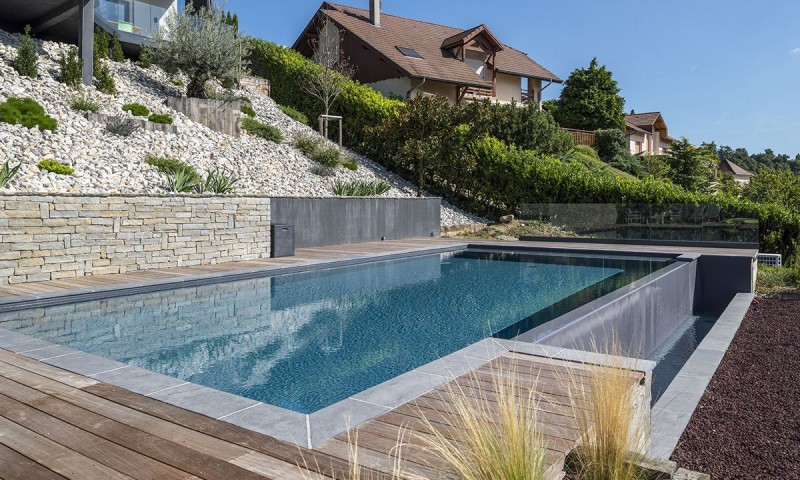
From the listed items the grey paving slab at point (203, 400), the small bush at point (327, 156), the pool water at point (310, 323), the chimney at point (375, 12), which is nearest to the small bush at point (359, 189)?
the small bush at point (327, 156)

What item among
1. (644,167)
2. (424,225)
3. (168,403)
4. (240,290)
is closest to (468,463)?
(168,403)

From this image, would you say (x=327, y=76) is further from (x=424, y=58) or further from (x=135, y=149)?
(x=135, y=149)

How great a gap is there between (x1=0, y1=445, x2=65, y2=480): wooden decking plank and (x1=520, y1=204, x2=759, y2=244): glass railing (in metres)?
13.7

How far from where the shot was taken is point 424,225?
54.0 feet

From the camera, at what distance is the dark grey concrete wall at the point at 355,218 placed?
12.5 metres

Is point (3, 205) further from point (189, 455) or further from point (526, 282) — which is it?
point (526, 282)

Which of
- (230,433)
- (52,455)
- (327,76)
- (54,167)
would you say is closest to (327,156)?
(327,76)

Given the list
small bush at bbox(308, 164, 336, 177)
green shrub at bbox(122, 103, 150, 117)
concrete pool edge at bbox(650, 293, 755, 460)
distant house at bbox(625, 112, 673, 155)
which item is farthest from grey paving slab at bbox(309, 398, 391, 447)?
distant house at bbox(625, 112, 673, 155)

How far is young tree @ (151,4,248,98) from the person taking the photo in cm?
1683

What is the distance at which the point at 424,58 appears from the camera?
2625 cm

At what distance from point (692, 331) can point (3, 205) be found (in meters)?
9.93

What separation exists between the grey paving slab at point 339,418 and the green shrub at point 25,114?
38.0ft

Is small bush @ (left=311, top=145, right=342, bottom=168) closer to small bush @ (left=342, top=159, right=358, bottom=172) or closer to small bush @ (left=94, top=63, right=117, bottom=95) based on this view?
small bush @ (left=342, top=159, right=358, bottom=172)

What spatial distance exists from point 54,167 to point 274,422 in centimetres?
983
